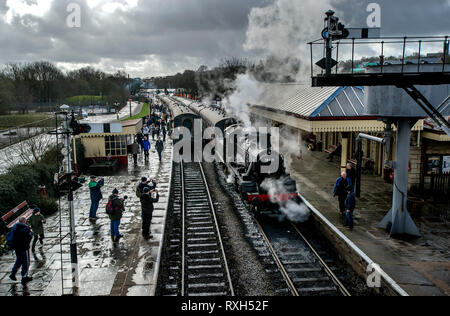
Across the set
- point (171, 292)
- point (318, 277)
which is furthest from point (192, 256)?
point (318, 277)

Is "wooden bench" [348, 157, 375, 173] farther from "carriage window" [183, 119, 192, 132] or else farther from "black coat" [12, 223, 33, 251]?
"black coat" [12, 223, 33, 251]

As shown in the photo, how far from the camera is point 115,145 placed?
19.5 metres

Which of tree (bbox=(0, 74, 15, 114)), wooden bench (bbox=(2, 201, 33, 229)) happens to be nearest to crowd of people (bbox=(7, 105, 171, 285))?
wooden bench (bbox=(2, 201, 33, 229))

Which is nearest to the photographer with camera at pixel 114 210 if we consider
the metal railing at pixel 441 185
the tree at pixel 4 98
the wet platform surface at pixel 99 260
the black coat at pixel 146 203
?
the wet platform surface at pixel 99 260

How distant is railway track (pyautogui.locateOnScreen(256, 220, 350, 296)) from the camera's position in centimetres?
776

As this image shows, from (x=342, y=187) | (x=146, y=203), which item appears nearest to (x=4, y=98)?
(x=146, y=203)

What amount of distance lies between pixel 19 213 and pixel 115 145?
30.5ft

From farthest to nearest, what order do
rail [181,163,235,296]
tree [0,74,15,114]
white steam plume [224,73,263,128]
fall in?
tree [0,74,15,114]
white steam plume [224,73,263,128]
rail [181,163,235,296]

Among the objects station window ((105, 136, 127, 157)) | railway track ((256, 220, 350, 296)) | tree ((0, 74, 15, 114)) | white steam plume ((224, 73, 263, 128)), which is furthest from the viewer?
tree ((0, 74, 15, 114))

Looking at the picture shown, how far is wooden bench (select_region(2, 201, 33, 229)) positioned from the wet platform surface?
72 cm

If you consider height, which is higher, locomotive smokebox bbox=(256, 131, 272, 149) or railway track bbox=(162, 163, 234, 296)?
locomotive smokebox bbox=(256, 131, 272, 149)

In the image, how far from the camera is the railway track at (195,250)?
7949 mm

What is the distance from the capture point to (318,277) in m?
8.30
